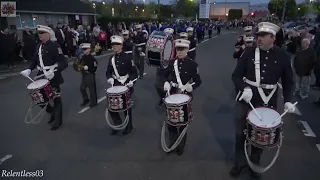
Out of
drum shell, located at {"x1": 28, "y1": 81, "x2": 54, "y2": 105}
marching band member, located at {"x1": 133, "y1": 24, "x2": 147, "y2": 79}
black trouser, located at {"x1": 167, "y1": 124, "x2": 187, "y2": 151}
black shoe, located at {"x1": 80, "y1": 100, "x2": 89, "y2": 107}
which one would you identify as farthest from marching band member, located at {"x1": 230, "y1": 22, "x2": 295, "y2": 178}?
marching band member, located at {"x1": 133, "y1": 24, "x2": 147, "y2": 79}

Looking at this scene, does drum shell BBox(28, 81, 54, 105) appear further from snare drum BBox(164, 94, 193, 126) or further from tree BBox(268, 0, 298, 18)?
tree BBox(268, 0, 298, 18)

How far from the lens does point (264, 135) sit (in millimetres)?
4070

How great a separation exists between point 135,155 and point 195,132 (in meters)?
1.62

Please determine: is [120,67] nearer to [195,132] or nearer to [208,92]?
[195,132]

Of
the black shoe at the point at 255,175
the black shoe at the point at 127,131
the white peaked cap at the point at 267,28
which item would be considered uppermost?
the white peaked cap at the point at 267,28

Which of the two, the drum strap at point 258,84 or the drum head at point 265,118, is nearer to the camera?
the drum head at point 265,118

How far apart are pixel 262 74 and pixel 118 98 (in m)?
2.69

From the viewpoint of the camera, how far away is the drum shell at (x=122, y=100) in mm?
5863

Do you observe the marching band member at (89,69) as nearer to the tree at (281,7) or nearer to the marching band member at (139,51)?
the marching band member at (139,51)

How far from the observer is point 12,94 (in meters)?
9.91

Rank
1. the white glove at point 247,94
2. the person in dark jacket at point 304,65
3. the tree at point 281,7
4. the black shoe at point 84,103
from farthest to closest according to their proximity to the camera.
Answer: the tree at point 281,7 → the person in dark jacket at point 304,65 → the black shoe at point 84,103 → the white glove at point 247,94

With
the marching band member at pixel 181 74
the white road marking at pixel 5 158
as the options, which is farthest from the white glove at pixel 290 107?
the white road marking at pixel 5 158

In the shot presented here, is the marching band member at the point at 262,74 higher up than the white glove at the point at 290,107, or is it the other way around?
the marching band member at the point at 262,74

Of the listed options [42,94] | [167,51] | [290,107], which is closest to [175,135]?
[290,107]
